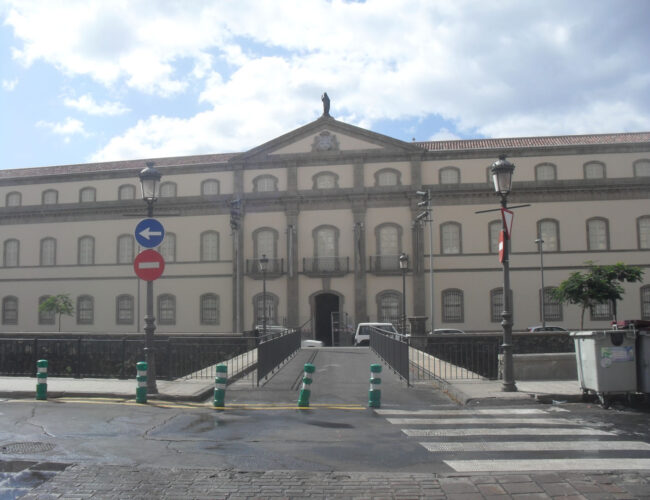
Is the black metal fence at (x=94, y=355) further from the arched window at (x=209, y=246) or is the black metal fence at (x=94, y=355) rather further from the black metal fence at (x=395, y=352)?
the arched window at (x=209, y=246)

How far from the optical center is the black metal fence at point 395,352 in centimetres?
1351

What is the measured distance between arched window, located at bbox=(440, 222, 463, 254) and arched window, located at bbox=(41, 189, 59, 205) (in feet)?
82.3

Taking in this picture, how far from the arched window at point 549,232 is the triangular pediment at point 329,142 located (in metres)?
8.26

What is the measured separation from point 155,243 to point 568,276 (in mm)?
28032

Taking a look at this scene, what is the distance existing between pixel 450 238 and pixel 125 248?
66.9 ft

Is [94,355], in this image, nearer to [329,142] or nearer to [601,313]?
[329,142]

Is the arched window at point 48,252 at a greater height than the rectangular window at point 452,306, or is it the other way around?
the arched window at point 48,252

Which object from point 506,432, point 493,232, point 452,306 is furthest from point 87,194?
point 506,432

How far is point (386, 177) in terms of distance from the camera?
36.5 meters

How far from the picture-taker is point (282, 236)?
37.2m

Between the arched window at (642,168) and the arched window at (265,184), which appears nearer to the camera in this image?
the arched window at (642,168)

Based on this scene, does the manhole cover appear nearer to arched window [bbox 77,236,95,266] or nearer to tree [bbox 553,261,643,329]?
tree [bbox 553,261,643,329]

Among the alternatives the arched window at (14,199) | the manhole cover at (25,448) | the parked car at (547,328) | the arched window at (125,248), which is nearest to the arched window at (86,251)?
the arched window at (125,248)

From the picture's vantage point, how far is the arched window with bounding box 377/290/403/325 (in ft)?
117
